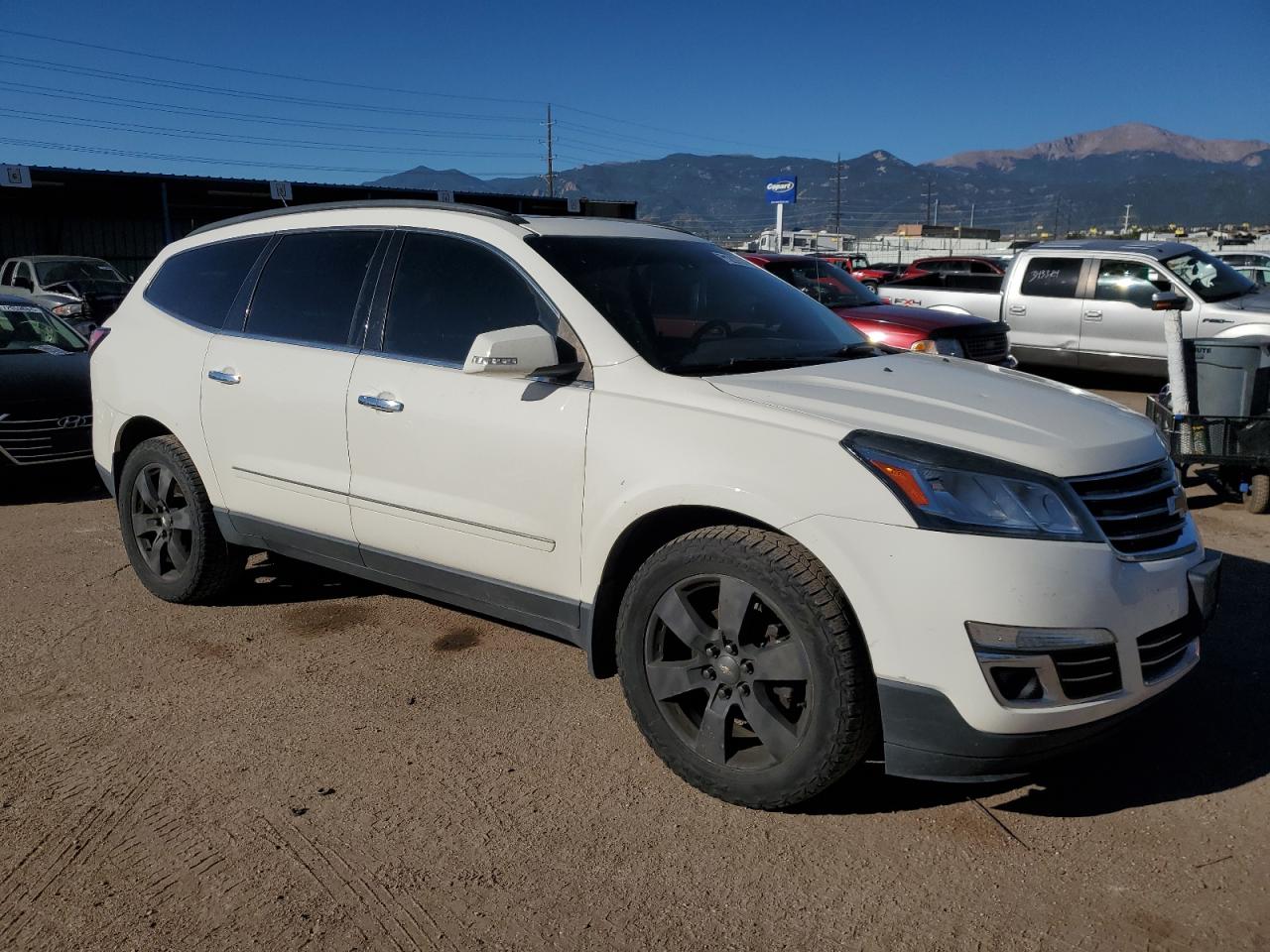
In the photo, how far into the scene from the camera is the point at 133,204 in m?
32.0

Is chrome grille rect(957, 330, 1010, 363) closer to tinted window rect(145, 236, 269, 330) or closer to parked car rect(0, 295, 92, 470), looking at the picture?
tinted window rect(145, 236, 269, 330)

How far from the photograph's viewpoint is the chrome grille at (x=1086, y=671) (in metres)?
2.63

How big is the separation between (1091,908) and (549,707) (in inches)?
75.0

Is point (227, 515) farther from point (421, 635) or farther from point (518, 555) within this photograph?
point (518, 555)

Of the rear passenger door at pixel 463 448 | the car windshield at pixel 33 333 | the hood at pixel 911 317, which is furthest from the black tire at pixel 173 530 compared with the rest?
the hood at pixel 911 317

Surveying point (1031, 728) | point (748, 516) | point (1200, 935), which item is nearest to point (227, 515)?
point (748, 516)

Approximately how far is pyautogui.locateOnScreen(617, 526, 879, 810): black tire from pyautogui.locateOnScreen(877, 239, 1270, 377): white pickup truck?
9228 mm

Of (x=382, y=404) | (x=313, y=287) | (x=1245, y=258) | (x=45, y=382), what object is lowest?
(x=45, y=382)

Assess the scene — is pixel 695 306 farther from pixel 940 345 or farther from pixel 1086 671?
pixel 940 345

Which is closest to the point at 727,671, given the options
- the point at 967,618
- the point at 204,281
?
the point at 967,618

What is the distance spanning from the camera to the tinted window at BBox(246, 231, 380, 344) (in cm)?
410

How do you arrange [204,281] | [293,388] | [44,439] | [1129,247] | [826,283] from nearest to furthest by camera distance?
[293,388]
[204,281]
[44,439]
[826,283]
[1129,247]

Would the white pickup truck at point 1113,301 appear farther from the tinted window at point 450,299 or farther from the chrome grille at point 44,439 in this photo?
the tinted window at point 450,299

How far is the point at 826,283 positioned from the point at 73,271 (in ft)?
46.4
